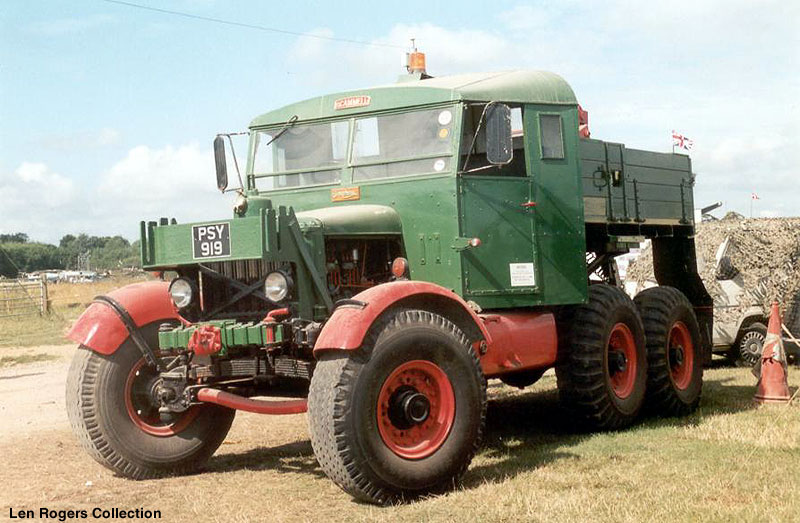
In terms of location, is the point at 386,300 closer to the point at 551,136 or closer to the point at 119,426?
the point at 119,426

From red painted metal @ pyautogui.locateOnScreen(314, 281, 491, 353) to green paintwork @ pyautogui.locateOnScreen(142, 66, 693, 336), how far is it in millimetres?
607

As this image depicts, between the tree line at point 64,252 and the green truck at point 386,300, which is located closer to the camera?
the green truck at point 386,300

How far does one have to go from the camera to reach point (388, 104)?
8461 millimetres

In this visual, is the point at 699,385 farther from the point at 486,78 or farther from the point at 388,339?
the point at 388,339

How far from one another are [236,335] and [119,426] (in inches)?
54.9

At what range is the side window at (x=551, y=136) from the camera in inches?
352

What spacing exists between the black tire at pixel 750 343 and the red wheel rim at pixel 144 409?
931 centimetres

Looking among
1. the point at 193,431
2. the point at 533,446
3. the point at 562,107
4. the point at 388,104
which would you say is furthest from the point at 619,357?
the point at 193,431

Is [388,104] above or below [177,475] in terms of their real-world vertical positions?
above

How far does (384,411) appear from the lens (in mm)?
6734

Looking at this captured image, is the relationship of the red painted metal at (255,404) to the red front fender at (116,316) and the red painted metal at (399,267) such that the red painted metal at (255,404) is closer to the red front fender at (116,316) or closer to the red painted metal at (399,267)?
the red front fender at (116,316)

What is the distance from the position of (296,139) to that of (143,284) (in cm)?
183

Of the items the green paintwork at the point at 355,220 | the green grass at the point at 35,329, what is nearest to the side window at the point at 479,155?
the green paintwork at the point at 355,220

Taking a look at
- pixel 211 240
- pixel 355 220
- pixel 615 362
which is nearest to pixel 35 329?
pixel 615 362
